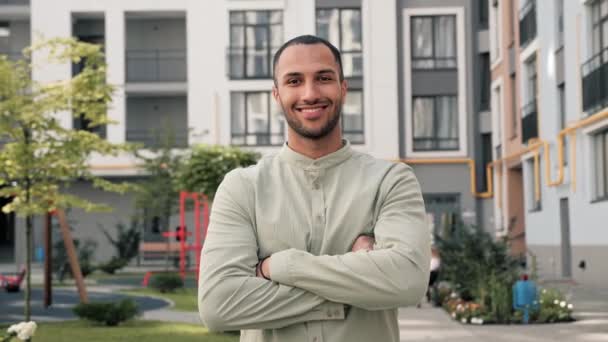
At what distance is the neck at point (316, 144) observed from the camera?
3373 mm

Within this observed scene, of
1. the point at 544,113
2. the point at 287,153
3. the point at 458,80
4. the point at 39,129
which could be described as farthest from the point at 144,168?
the point at 287,153

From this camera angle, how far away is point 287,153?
344 centimetres

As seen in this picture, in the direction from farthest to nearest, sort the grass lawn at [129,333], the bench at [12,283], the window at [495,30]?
1. the window at [495,30]
2. the bench at [12,283]
3. the grass lawn at [129,333]

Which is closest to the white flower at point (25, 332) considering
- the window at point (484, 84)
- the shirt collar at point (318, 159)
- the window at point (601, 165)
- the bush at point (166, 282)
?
the shirt collar at point (318, 159)

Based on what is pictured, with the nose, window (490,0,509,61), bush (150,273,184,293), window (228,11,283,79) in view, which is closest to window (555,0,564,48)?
window (490,0,509,61)

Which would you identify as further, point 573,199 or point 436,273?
point 573,199

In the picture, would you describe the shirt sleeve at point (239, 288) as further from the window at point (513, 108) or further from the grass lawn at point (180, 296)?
the window at point (513, 108)

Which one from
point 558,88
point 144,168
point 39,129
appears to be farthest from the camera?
point 144,168

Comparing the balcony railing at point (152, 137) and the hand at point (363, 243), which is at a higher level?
the balcony railing at point (152, 137)

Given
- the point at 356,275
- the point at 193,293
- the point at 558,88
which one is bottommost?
the point at 193,293

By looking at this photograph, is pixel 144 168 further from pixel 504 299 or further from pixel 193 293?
pixel 504 299

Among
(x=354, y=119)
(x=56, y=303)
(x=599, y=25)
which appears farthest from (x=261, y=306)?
(x=354, y=119)

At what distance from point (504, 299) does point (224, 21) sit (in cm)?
2710

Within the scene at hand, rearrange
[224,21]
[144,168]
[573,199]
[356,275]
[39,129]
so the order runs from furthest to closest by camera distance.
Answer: [224,21] < [144,168] < [573,199] < [39,129] < [356,275]
